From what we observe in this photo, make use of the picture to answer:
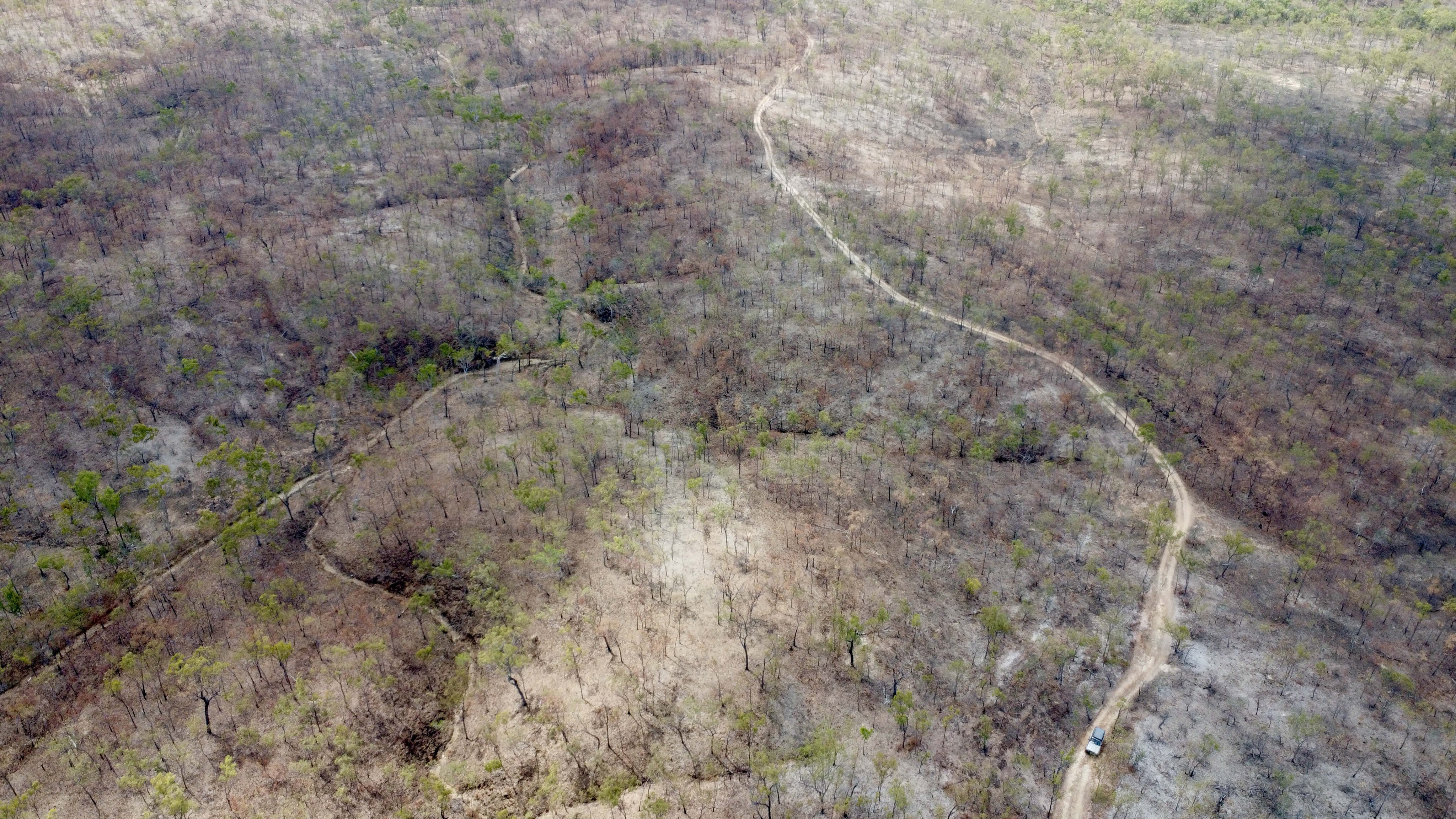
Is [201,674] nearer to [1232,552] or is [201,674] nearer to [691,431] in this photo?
[691,431]

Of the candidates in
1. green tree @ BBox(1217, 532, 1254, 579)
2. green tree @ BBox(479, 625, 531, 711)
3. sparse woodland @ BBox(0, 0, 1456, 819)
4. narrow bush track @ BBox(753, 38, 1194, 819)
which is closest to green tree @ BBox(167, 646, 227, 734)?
sparse woodland @ BBox(0, 0, 1456, 819)

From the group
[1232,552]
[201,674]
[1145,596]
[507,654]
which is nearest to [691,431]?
[507,654]

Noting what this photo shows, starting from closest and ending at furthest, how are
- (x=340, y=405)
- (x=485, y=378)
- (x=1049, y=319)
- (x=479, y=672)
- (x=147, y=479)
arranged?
(x=479, y=672)
(x=147, y=479)
(x=340, y=405)
(x=485, y=378)
(x=1049, y=319)

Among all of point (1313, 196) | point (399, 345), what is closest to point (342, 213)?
point (399, 345)

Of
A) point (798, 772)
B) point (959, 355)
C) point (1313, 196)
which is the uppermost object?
point (1313, 196)

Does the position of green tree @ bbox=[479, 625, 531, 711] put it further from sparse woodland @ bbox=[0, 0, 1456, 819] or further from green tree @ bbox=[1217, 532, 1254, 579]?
green tree @ bbox=[1217, 532, 1254, 579]

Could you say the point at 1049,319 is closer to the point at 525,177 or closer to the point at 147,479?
the point at 525,177

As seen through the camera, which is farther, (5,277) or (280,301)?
(280,301)
